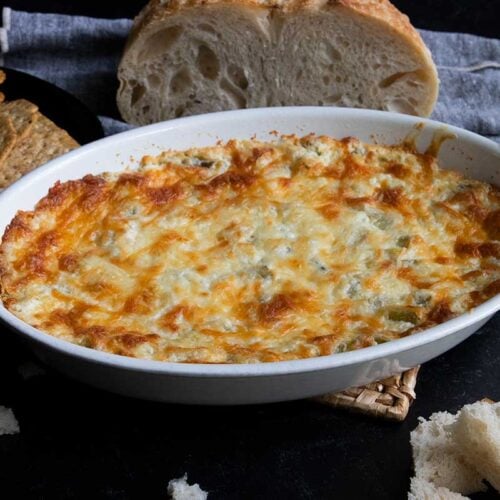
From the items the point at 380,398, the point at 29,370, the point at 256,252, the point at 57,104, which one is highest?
the point at 256,252

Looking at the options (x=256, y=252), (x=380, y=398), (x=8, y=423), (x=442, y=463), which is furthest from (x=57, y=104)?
(x=442, y=463)

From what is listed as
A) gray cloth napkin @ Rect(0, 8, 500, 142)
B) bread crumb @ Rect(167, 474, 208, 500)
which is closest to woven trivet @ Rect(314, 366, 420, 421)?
bread crumb @ Rect(167, 474, 208, 500)

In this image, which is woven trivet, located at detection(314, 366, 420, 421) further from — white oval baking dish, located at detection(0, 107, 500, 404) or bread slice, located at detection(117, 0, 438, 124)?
bread slice, located at detection(117, 0, 438, 124)

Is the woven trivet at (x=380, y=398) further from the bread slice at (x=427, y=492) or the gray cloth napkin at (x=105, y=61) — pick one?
the gray cloth napkin at (x=105, y=61)

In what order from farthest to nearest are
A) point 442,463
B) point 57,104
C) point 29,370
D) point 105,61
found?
point 105,61 → point 57,104 → point 29,370 → point 442,463

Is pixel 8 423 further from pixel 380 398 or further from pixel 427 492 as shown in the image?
pixel 427 492

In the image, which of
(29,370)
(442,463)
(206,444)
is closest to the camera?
(442,463)

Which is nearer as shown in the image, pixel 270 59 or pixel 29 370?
pixel 29 370
